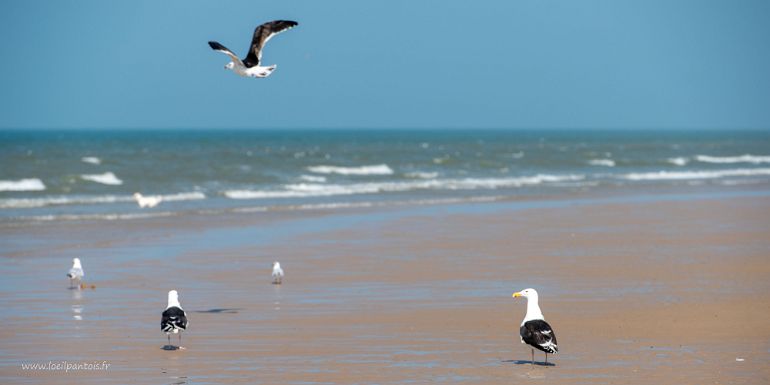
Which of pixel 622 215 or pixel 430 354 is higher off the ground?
pixel 622 215

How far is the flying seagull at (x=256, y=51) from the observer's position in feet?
34.2

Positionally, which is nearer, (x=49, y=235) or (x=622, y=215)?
(x=49, y=235)

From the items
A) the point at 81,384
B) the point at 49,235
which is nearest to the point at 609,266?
the point at 81,384

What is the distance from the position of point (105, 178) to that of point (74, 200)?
10.1 meters

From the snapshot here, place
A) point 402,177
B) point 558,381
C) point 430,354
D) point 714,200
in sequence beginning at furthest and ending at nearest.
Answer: point 402,177
point 714,200
point 430,354
point 558,381

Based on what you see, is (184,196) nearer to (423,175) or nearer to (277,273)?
(423,175)

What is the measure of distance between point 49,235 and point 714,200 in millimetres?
16140

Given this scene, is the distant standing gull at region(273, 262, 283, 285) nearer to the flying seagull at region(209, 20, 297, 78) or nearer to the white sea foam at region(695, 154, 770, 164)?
the flying seagull at region(209, 20, 297, 78)

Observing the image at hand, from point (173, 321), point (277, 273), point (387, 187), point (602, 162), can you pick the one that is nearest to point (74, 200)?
point (387, 187)

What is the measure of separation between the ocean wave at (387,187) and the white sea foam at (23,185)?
6794 millimetres

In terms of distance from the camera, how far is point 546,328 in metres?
7.93

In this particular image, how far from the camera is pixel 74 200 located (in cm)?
2838

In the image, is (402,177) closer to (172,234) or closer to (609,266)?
(172,234)

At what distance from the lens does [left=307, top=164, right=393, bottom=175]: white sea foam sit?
46.4 metres
